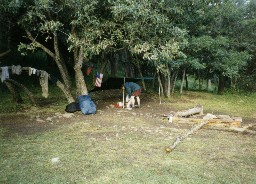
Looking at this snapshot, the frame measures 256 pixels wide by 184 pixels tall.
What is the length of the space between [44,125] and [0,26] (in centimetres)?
486

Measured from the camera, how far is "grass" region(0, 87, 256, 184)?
206 inches

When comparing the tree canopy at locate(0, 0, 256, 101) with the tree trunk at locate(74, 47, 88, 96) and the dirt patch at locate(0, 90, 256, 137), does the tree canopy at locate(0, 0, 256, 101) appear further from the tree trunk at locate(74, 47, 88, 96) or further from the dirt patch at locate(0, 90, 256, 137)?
the dirt patch at locate(0, 90, 256, 137)

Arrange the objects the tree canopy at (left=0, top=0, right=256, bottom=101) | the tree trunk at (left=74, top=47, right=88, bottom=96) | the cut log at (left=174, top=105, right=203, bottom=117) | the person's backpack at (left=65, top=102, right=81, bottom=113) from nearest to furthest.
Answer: the tree canopy at (left=0, top=0, right=256, bottom=101) → the cut log at (left=174, top=105, right=203, bottom=117) → the person's backpack at (left=65, top=102, right=81, bottom=113) → the tree trunk at (left=74, top=47, right=88, bottom=96)

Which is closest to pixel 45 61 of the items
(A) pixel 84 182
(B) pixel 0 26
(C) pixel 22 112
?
(B) pixel 0 26

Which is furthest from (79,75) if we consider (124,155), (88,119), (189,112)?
(124,155)

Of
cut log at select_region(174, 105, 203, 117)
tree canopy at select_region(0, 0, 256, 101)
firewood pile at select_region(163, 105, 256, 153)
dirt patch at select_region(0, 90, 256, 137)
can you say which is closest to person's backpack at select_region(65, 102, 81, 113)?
dirt patch at select_region(0, 90, 256, 137)

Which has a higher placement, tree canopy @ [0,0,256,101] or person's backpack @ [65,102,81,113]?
tree canopy @ [0,0,256,101]

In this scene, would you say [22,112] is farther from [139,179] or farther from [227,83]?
[227,83]

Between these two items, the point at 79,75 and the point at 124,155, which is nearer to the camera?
the point at 124,155

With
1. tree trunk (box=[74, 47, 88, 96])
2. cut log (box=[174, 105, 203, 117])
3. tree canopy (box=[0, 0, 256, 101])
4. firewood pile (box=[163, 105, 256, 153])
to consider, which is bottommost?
firewood pile (box=[163, 105, 256, 153])

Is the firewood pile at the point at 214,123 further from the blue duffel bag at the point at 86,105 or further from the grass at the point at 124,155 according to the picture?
the blue duffel bag at the point at 86,105

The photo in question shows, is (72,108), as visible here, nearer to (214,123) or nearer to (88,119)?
(88,119)

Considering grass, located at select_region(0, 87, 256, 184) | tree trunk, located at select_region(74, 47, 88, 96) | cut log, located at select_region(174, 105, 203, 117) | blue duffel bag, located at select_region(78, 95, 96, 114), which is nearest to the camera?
grass, located at select_region(0, 87, 256, 184)

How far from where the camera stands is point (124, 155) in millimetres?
6328
